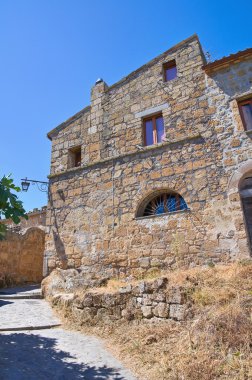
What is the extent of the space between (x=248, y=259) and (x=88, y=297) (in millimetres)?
3715

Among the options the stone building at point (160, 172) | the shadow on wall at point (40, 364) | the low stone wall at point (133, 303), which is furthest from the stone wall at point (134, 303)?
the stone building at point (160, 172)

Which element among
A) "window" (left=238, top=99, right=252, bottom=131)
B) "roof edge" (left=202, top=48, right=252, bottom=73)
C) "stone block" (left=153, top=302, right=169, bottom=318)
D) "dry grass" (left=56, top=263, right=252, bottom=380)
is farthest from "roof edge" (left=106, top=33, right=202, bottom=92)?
"stone block" (left=153, top=302, right=169, bottom=318)

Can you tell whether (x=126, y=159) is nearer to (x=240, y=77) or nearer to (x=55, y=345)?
(x=240, y=77)

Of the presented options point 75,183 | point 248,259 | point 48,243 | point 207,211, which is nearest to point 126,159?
point 75,183

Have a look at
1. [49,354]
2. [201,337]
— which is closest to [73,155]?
[49,354]

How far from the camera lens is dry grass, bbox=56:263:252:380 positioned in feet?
10.3

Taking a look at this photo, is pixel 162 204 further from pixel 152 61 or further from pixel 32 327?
pixel 152 61

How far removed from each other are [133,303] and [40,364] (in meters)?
2.06

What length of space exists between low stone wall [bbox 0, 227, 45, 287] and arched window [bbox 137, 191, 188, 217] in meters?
6.59

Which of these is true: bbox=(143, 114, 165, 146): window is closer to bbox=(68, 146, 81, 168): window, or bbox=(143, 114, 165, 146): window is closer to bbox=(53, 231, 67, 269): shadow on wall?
bbox=(68, 146, 81, 168): window

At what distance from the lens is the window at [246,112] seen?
703cm

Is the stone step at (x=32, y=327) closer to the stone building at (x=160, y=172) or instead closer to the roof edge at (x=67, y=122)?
the stone building at (x=160, y=172)

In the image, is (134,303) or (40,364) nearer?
(40,364)

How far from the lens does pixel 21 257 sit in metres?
11.9
